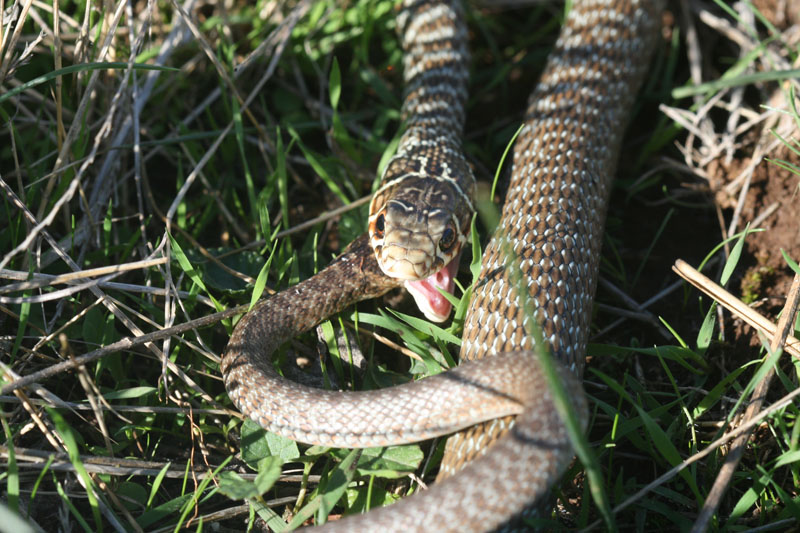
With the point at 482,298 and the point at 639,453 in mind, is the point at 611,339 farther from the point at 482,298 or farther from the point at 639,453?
the point at 482,298

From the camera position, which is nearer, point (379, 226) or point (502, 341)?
point (502, 341)

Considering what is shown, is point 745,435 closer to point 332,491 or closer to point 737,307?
point 737,307

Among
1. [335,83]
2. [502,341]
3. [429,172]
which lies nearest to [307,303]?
[502,341]

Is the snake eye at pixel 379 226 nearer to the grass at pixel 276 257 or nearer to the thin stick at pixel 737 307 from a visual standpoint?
the grass at pixel 276 257

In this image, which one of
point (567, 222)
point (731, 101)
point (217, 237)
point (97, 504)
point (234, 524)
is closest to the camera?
point (97, 504)

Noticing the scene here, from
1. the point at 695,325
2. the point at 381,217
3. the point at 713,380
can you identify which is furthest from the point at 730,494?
the point at 381,217
